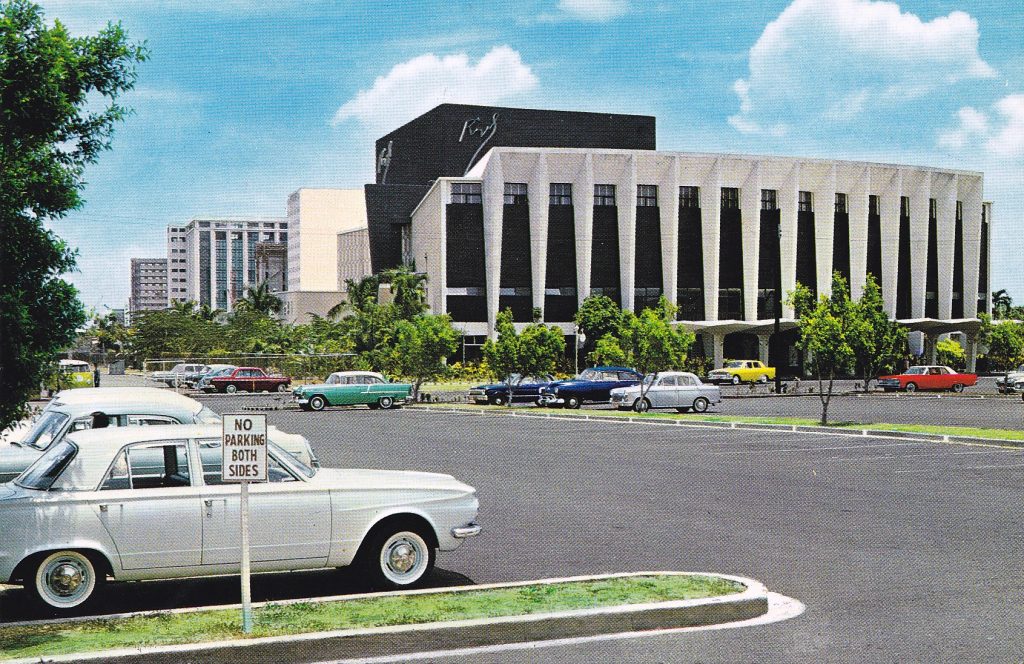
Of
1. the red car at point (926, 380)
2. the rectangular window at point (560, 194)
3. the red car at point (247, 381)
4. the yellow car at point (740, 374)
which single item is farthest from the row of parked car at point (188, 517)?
the rectangular window at point (560, 194)

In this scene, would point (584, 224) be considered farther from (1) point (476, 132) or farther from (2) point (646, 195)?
(1) point (476, 132)

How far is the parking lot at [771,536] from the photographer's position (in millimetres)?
7727

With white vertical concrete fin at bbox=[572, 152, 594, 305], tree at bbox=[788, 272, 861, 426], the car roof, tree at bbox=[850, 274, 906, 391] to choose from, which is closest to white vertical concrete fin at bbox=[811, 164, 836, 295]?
white vertical concrete fin at bbox=[572, 152, 594, 305]

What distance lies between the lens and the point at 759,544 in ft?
37.8

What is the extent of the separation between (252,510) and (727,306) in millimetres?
79248

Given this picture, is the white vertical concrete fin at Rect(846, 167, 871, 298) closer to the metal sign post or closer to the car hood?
the car hood

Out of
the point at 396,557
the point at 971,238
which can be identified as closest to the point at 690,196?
the point at 971,238

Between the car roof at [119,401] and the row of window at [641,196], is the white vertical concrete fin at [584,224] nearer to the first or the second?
the row of window at [641,196]

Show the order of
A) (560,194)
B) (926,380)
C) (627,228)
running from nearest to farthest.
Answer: (926,380), (627,228), (560,194)

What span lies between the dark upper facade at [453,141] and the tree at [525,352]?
2274 inches

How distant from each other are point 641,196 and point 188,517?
78.5m

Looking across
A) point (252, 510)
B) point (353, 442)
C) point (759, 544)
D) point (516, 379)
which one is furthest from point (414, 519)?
point (516, 379)

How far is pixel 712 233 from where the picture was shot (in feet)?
277

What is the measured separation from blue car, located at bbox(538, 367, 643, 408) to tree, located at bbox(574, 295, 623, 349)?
96.5 feet
